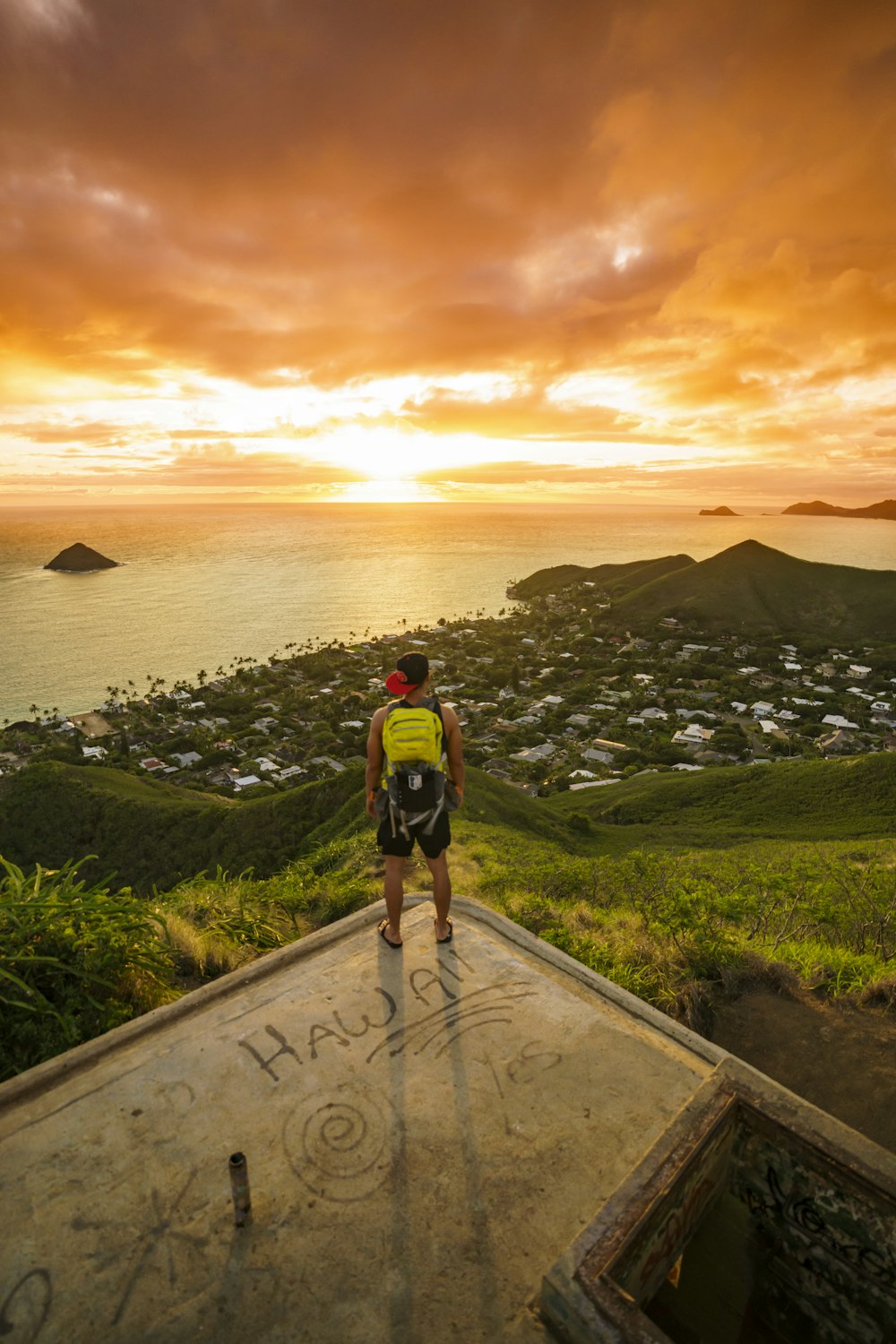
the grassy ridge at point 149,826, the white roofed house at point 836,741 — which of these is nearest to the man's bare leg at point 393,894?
the grassy ridge at point 149,826

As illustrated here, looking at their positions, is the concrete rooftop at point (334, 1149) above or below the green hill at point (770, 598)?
above

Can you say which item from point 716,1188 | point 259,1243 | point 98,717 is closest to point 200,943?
point 259,1243

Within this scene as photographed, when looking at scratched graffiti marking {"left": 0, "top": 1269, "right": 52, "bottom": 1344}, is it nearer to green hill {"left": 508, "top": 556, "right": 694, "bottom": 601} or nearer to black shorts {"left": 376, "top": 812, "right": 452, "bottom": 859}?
black shorts {"left": 376, "top": 812, "right": 452, "bottom": 859}

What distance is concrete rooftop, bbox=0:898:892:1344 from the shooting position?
115 inches

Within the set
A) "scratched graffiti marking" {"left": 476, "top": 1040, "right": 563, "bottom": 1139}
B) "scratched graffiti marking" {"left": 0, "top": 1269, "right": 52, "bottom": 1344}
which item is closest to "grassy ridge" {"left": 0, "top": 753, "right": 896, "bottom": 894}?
"scratched graffiti marking" {"left": 476, "top": 1040, "right": 563, "bottom": 1139}

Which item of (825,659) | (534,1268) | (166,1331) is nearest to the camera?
(166,1331)

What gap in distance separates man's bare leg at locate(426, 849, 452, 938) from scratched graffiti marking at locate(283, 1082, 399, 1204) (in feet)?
5.56

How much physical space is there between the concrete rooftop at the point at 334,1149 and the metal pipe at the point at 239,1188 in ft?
0.20

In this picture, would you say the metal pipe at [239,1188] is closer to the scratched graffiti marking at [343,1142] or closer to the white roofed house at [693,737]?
the scratched graffiti marking at [343,1142]

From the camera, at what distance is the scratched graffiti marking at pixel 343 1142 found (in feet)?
11.4

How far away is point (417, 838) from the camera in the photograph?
214 inches

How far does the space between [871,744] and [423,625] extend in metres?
90.6

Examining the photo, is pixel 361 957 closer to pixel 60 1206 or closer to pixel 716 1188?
pixel 60 1206

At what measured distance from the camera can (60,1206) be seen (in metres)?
3.30
